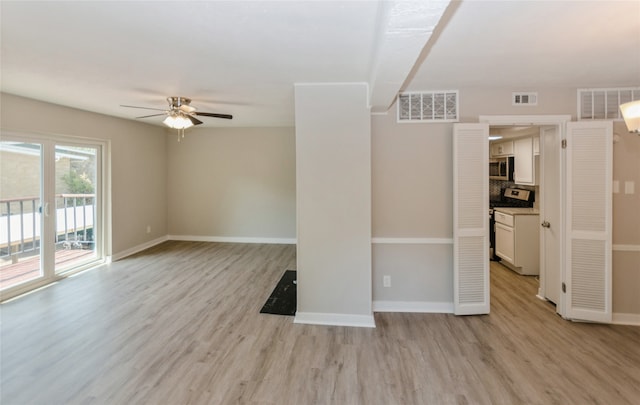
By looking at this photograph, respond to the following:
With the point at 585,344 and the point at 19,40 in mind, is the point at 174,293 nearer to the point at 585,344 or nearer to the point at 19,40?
the point at 19,40

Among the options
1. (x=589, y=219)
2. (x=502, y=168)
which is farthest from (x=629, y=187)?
(x=502, y=168)

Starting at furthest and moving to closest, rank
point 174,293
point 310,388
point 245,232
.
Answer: point 245,232
point 174,293
point 310,388

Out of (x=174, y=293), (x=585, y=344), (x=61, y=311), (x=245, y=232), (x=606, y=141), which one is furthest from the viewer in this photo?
(x=245, y=232)

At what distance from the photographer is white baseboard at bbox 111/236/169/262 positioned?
16.3 feet

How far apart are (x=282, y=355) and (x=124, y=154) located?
4648mm

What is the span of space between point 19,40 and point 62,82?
1.06 m

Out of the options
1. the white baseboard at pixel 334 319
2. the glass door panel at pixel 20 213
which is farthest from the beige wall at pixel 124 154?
the white baseboard at pixel 334 319

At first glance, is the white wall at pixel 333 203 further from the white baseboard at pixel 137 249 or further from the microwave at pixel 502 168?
the white baseboard at pixel 137 249

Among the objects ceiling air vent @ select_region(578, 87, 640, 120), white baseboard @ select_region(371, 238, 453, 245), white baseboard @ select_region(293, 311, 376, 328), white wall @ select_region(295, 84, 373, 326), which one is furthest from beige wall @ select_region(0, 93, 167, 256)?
ceiling air vent @ select_region(578, 87, 640, 120)

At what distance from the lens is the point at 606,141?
2822 millimetres

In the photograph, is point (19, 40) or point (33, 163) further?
point (33, 163)

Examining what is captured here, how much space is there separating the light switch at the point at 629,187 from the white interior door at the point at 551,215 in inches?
23.3

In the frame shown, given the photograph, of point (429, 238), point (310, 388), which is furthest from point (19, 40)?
point (429, 238)

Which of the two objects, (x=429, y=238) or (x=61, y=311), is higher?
(x=429, y=238)
